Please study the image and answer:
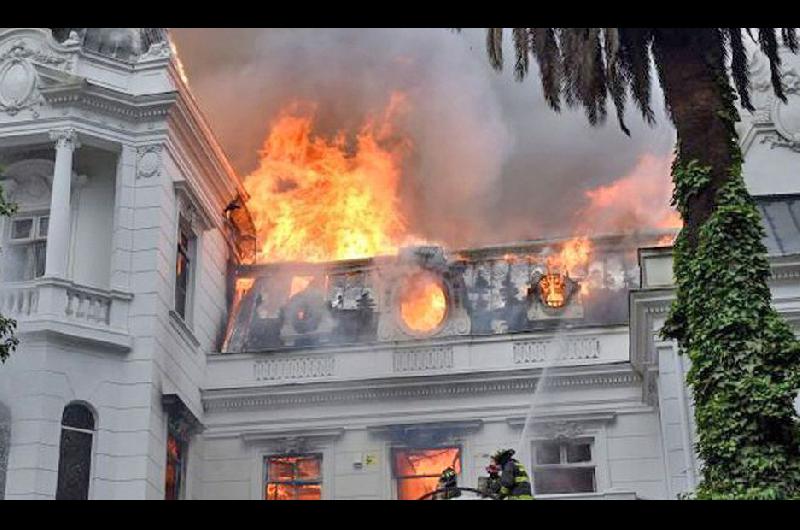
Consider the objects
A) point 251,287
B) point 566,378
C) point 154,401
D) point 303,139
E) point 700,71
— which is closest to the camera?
point 700,71

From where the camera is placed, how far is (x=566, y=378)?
29.0 metres

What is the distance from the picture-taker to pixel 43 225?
27969mm

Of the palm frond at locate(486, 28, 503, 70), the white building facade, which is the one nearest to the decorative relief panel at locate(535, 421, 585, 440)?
the white building facade

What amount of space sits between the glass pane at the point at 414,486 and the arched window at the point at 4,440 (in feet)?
26.9

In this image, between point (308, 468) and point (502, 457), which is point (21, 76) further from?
point (502, 457)

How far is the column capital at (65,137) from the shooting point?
27.4 metres

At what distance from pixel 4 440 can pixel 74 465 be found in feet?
4.46

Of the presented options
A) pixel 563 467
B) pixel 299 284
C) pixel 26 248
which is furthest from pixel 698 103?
pixel 299 284

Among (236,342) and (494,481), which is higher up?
(236,342)

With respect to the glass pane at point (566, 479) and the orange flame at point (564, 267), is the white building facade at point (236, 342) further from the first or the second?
the orange flame at point (564, 267)

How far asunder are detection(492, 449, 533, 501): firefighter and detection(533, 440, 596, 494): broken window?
6288mm

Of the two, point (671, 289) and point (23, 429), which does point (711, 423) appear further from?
point (23, 429)

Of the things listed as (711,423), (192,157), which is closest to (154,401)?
(192,157)
